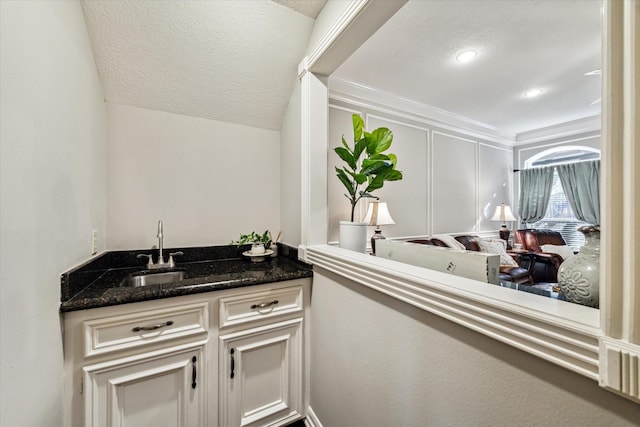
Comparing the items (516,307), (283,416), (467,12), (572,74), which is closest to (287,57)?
(467,12)

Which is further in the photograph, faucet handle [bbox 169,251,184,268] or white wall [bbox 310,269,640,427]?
faucet handle [bbox 169,251,184,268]

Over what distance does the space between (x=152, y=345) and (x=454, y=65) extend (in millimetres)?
3203

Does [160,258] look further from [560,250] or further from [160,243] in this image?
[560,250]

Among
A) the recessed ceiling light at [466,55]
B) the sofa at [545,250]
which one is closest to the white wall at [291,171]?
the recessed ceiling light at [466,55]

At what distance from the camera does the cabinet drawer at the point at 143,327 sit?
3.44 ft

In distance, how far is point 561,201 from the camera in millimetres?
4285

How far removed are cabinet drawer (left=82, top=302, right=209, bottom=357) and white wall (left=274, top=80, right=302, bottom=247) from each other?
764 millimetres

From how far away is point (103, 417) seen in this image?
1060 mm

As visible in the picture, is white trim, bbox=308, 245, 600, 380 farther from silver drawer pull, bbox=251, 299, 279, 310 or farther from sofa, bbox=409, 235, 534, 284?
sofa, bbox=409, 235, 534, 284

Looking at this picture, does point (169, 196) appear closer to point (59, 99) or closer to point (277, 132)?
point (59, 99)

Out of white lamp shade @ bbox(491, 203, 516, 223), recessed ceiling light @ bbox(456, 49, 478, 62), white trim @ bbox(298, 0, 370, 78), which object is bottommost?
white lamp shade @ bbox(491, 203, 516, 223)

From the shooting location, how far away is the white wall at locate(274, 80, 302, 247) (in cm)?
171

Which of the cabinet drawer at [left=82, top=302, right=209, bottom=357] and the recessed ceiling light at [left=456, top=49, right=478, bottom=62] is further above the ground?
the recessed ceiling light at [left=456, top=49, right=478, bottom=62]

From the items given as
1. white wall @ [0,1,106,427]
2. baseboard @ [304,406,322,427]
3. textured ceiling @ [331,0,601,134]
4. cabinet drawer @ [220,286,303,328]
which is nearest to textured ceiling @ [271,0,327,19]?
textured ceiling @ [331,0,601,134]
